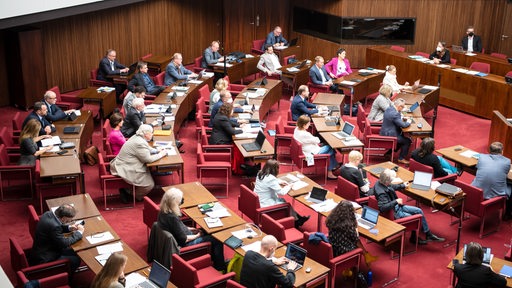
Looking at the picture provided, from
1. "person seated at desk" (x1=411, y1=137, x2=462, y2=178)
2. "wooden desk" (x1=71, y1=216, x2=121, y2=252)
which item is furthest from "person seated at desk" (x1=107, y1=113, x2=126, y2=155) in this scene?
"person seated at desk" (x1=411, y1=137, x2=462, y2=178)

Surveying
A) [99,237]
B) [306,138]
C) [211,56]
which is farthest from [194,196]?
[211,56]

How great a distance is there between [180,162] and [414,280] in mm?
4252

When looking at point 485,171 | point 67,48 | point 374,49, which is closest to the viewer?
point 485,171

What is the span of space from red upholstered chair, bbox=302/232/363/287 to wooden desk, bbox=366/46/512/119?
836cm

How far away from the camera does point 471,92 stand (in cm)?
1600

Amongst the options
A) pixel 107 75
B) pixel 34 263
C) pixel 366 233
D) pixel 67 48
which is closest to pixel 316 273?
pixel 366 233

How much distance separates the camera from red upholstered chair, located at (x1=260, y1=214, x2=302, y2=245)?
8531 millimetres

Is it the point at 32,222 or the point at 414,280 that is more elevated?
the point at 32,222

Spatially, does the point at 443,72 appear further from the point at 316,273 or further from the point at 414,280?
the point at 316,273

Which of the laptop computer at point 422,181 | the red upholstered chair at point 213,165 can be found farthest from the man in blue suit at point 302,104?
the laptop computer at point 422,181

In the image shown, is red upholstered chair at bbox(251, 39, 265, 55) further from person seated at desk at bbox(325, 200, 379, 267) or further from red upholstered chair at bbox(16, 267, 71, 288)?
red upholstered chair at bbox(16, 267, 71, 288)

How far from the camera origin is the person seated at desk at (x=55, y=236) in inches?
317

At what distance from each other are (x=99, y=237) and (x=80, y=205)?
969 millimetres

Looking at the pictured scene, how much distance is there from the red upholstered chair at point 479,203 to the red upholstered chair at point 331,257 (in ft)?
8.52
